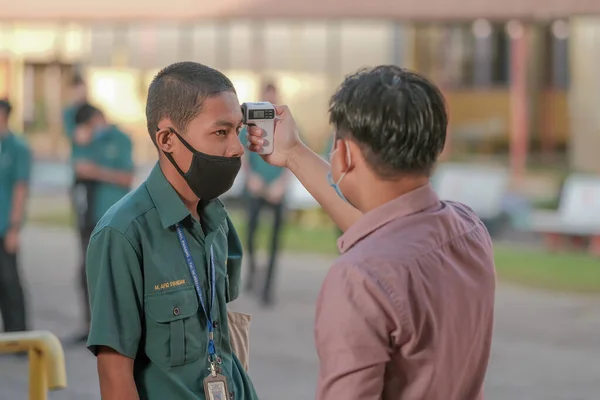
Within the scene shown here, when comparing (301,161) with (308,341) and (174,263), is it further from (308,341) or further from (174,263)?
(308,341)

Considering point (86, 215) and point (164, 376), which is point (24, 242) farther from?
point (164, 376)

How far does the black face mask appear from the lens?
307 cm

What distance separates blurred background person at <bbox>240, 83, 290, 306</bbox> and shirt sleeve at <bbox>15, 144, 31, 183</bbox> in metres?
2.97

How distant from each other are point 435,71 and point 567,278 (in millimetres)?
13676

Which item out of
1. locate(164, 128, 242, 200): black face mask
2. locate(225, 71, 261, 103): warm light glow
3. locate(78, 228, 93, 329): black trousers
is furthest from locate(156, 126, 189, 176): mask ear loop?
locate(225, 71, 261, 103): warm light glow

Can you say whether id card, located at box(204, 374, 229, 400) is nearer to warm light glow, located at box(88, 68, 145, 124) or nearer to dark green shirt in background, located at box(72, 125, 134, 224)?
dark green shirt in background, located at box(72, 125, 134, 224)

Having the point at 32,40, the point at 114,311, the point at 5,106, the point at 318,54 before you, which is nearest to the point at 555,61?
the point at 318,54

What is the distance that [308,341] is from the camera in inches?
377

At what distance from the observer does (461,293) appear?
7.49ft

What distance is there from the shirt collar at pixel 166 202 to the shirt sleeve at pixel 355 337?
0.92 meters

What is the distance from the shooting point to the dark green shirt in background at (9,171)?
8594 mm

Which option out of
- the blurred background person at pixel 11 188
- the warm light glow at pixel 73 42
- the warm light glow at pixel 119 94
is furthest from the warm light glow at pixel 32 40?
the blurred background person at pixel 11 188

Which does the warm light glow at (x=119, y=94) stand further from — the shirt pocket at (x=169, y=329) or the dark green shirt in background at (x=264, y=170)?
the shirt pocket at (x=169, y=329)

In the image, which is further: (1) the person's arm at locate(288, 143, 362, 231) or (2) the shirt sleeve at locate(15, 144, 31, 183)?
(2) the shirt sleeve at locate(15, 144, 31, 183)
